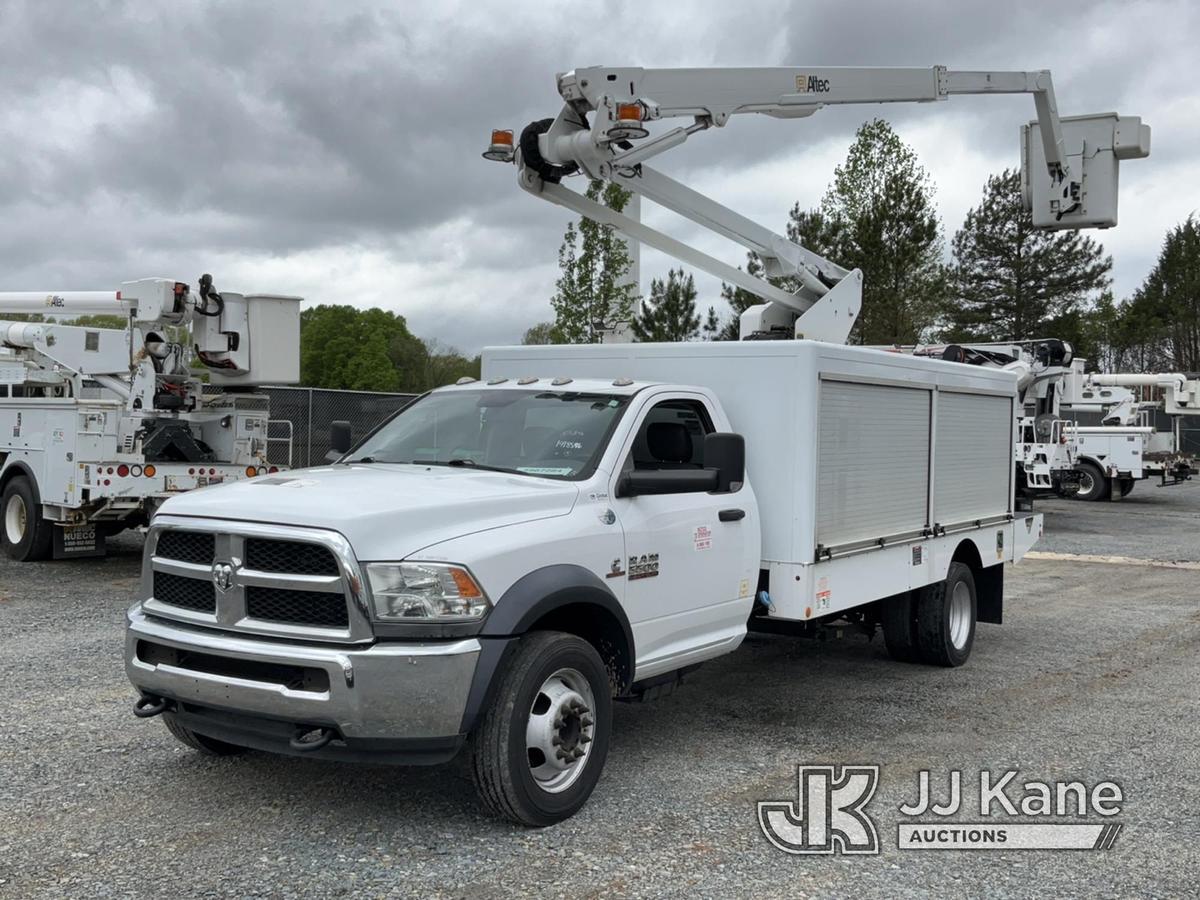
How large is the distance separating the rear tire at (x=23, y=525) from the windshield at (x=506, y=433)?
27.1ft

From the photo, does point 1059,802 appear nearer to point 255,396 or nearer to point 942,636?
point 942,636

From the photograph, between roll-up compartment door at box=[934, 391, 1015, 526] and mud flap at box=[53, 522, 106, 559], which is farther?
mud flap at box=[53, 522, 106, 559]

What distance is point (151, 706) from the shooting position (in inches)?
202

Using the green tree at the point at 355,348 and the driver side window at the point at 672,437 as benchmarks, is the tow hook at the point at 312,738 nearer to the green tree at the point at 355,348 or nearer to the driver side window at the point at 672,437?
the driver side window at the point at 672,437

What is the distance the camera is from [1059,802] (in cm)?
557

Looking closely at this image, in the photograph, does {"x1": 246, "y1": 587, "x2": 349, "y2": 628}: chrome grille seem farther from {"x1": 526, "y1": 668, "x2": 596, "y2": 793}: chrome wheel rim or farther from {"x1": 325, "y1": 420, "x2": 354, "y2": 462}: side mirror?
{"x1": 325, "y1": 420, "x2": 354, "y2": 462}: side mirror

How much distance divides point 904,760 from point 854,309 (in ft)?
18.0

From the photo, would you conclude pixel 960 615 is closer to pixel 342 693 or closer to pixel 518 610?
pixel 518 610

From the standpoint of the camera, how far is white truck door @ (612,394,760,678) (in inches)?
221

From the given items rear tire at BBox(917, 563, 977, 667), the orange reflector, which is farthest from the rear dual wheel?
the orange reflector

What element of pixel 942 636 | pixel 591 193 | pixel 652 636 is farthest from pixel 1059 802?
pixel 591 193

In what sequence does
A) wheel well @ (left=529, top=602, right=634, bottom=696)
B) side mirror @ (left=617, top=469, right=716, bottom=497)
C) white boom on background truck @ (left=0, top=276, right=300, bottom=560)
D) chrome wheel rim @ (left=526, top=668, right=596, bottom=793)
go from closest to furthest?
chrome wheel rim @ (left=526, top=668, right=596, bottom=793) < wheel well @ (left=529, top=602, right=634, bottom=696) < side mirror @ (left=617, top=469, right=716, bottom=497) < white boom on background truck @ (left=0, top=276, right=300, bottom=560)

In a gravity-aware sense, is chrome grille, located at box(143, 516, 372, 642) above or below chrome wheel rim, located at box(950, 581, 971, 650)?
above

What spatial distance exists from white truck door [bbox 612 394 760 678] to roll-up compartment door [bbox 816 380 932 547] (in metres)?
0.59
